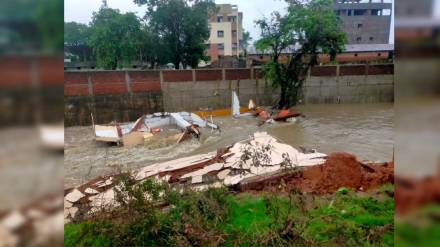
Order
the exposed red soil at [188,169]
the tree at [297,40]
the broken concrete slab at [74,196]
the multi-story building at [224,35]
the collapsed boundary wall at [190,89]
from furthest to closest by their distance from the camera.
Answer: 1. the multi-story building at [224,35]
2. the collapsed boundary wall at [190,89]
3. the tree at [297,40]
4. the exposed red soil at [188,169]
5. the broken concrete slab at [74,196]

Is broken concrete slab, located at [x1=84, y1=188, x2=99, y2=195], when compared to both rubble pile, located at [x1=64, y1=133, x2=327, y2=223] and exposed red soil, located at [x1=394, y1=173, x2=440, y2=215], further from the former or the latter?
exposed red soil, located at [x1=394, y1=173, x2=440, y2=215]

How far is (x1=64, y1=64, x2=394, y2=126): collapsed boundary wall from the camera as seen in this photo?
1852 centimetres

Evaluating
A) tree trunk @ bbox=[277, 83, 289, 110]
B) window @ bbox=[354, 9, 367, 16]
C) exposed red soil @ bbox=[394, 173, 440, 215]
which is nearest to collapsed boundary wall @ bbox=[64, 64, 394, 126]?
tree trunk @ bbox=[277, 83, 289, 110]

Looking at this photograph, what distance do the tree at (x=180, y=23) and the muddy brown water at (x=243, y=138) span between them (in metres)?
6.60

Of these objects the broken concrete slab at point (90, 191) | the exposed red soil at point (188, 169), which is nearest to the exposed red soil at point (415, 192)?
the exposed red soil at point (188, 169)

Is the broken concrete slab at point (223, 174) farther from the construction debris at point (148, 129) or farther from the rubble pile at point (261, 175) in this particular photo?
the construction debris at point (148, 129)

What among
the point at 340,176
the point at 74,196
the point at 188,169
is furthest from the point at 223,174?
the point at 74,196

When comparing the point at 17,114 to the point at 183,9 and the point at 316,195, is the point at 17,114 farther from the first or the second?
the point at 183,9

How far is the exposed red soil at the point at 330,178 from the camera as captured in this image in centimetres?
580

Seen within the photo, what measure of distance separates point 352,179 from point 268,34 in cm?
1392

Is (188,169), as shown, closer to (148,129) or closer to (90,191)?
(90,191)

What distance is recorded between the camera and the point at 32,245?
3.37 feet

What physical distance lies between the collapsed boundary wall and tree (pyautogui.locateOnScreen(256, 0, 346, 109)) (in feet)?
4.67

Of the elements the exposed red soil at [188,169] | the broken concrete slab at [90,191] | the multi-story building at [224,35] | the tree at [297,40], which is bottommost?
the broken concrete slab at [90,191]
